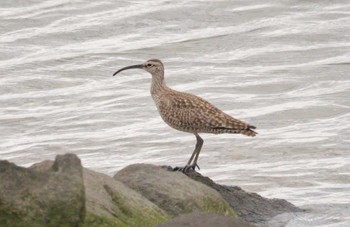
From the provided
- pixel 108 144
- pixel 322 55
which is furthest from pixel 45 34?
pixel 108 144

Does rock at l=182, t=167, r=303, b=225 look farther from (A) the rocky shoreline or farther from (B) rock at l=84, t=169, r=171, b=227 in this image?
(B) rock at l=84, t=169, r=171, b=227

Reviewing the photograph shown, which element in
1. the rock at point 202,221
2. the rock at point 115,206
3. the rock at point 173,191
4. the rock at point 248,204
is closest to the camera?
the rock at point 202,221

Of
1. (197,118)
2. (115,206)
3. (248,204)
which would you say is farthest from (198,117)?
(115,206)

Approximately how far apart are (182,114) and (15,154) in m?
4.26

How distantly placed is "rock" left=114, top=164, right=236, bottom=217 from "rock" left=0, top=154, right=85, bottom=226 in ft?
5.32

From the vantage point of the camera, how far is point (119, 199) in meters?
9.45

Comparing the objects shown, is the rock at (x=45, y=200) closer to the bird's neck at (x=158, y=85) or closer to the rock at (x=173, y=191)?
the rock at (x=173, y=191)

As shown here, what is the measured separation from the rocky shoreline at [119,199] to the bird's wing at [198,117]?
0.92 meters

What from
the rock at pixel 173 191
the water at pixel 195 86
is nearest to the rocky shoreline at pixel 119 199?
the rock at pixel 173 191

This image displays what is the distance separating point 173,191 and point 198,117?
2.09 metres

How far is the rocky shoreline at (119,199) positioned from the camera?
8391mm

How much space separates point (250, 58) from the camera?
68.1ft

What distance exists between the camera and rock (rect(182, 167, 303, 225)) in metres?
10.9

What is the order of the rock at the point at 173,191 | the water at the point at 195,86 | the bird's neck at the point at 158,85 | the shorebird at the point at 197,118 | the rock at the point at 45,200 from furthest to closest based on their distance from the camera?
the water at the point at 195,86
the bird's neck at the point at 158,85
the shorebird at the point at 197,118
the rock at the point at 173,191
the rock at the point at 45,200
